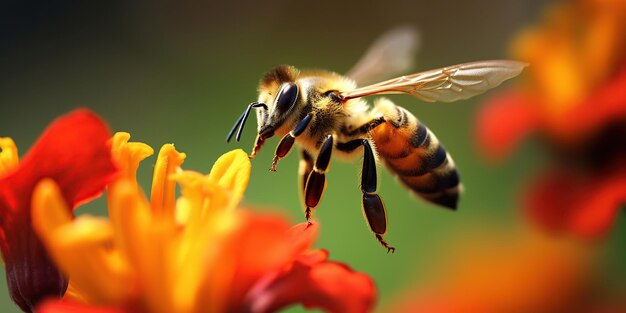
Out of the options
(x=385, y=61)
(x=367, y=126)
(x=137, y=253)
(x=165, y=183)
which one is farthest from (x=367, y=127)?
(x=137, y=253)

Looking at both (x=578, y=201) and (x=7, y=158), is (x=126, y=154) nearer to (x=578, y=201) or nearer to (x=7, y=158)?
(x=7, y=158)

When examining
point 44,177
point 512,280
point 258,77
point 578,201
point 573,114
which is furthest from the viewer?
point 258,77

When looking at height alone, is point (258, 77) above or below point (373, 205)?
above

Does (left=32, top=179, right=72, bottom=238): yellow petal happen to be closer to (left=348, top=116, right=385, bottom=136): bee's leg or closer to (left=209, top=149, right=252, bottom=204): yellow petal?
(left=209, top=149, right=252, bottom=204): yellow petal

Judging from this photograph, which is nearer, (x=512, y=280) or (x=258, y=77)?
(x=512, y=280)

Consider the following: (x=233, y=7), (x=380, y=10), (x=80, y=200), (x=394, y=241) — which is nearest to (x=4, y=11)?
(x=233, y=7)

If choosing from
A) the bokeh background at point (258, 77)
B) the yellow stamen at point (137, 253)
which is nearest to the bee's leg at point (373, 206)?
the yellow stamen at point (137, 253)

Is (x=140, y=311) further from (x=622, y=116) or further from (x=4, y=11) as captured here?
(x=4, y=11)
